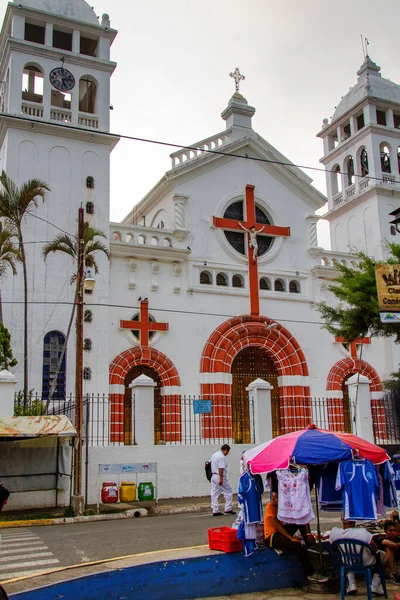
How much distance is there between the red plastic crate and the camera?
7902mm

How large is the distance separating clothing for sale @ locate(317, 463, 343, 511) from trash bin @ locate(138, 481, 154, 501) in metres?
8.30

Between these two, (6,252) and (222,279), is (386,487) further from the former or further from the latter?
(222,279)

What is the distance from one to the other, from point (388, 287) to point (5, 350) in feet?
35.3

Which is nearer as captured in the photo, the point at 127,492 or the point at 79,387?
the point at 79,387

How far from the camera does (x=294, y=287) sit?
24.6 meters

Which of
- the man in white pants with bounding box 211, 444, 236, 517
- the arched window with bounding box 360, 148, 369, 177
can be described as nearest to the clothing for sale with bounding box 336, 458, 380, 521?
the man in white pants with bounding box 211, 444, 236, 517

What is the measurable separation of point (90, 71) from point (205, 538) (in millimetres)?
17831

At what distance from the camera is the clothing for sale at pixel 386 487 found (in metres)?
8.53

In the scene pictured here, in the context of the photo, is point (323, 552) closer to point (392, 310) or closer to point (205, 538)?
point (205, 538)

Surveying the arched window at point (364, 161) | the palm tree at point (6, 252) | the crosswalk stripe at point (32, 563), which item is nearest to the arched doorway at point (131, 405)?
the palm tree at point (6, 252)

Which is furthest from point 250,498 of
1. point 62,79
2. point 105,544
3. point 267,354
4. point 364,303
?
point 62,79

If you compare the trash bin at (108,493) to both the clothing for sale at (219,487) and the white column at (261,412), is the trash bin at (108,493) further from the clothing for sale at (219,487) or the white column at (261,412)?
the white column at (261,412)

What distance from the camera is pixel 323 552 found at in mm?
8289

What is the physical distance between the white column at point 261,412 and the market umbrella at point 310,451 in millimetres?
10610
